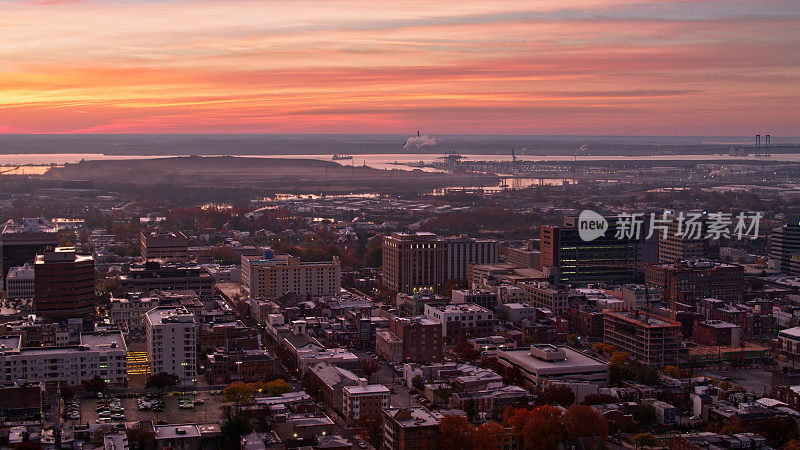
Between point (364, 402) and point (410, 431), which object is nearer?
point (410, 431)

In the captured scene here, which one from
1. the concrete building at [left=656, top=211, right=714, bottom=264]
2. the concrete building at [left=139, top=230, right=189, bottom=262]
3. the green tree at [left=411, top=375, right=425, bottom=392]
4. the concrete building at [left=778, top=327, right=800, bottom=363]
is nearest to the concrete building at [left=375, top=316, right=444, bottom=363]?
the green tree at [left=411, top=375, right=425, bottom=392]

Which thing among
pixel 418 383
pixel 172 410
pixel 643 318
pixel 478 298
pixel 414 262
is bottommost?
pixel 172 410

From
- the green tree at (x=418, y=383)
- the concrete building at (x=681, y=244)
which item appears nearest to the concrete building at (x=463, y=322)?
the green tree at (x=418, y=383)

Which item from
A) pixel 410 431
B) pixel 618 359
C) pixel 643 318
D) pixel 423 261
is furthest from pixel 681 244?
pixel 410 431

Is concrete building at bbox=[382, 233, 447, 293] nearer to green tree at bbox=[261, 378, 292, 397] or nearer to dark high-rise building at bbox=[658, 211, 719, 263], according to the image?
dark high-rise building at bbox=[658, 211, 719, 263]

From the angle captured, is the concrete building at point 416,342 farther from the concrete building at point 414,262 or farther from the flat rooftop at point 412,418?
the concrete building at point 414,262

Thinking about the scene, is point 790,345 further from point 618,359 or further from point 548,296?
point 548,296

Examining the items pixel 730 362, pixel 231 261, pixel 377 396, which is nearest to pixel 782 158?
pixel 231 261
